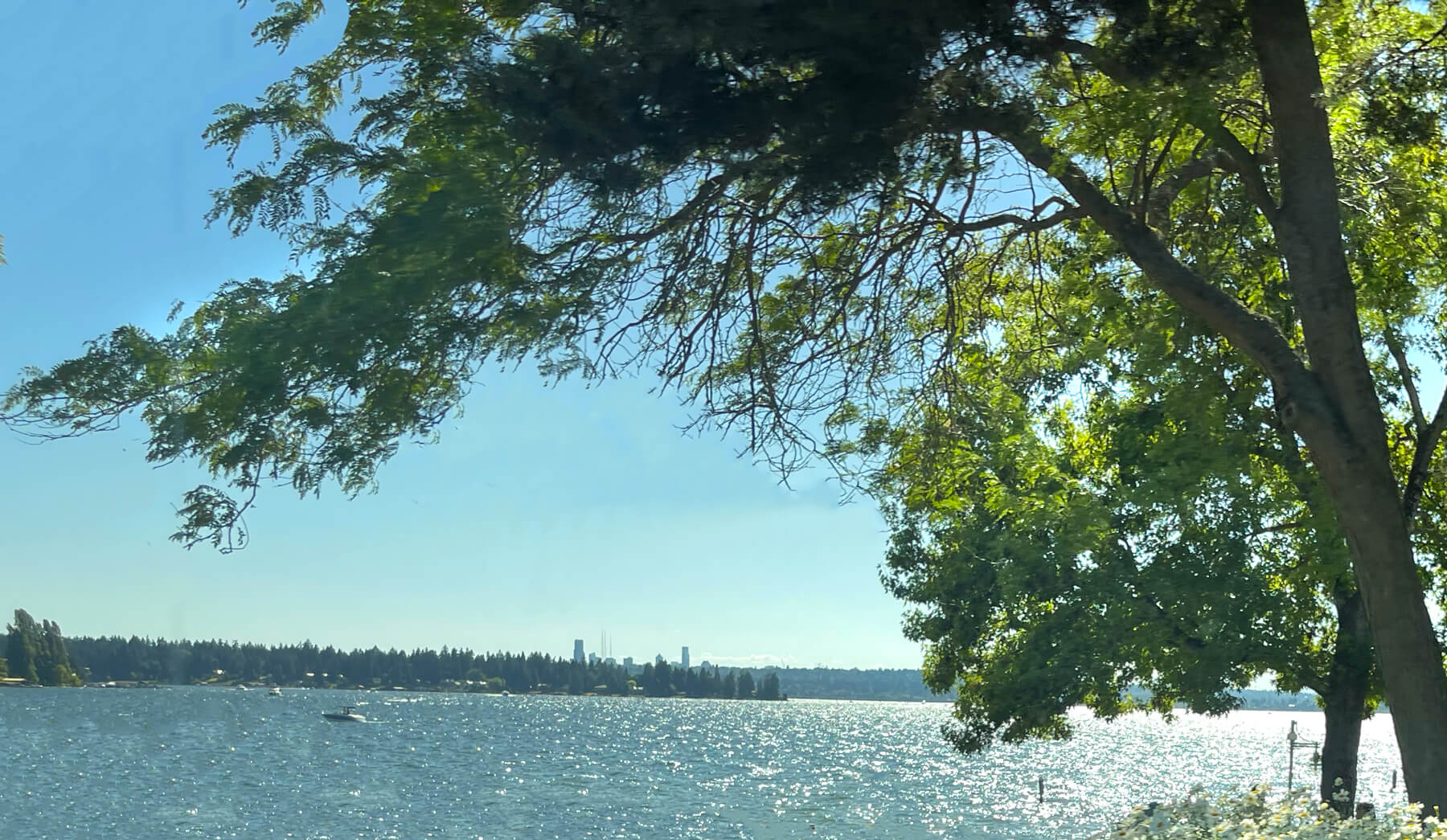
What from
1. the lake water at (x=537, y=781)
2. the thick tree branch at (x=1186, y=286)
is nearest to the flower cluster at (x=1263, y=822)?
the thick tree branch at (x=1186, y=286)

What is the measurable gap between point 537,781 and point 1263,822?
67.7 metres

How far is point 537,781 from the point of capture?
73.1 metres

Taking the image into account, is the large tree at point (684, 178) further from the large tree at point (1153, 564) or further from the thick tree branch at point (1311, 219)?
the large tree at point (1153, 564)

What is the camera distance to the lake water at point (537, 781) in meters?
50.7

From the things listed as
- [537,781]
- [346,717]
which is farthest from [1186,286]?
[346,717]

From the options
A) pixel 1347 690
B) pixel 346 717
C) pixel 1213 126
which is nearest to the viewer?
pixel 1213 126

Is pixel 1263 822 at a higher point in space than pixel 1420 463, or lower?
lower

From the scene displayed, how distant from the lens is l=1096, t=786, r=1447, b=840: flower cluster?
24.6ft

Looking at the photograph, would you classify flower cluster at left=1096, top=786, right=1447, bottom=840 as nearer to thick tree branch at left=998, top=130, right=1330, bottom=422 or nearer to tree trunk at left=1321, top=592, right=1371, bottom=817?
thick tree branch at left=998, top=130, right=1330, bottom=422

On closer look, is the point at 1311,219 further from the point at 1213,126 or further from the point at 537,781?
the point at 537,781

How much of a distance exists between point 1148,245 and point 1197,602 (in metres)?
12.2

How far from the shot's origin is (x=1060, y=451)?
74.8ft

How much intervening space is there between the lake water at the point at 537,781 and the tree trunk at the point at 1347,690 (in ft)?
83.3

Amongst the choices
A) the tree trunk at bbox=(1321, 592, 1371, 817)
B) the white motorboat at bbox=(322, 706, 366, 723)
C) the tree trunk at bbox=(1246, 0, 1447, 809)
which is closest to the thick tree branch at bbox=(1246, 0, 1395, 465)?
the tree trunk at bbox=(1246, 0, 1447, 809)
